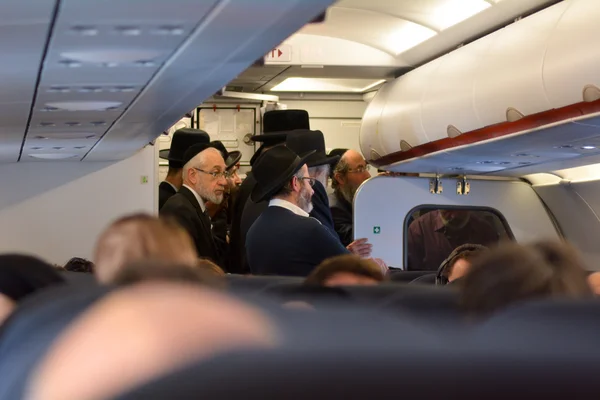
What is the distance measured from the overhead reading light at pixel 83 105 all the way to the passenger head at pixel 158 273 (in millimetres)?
2616

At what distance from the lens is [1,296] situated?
1256 millimetres

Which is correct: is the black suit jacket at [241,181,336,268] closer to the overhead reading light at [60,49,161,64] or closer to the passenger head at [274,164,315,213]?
the passenger head at [274,164,315,213]

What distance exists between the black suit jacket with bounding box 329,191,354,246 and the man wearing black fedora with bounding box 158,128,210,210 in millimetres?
1174

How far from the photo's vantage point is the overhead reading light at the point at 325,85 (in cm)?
810

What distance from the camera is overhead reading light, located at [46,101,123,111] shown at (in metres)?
3.22

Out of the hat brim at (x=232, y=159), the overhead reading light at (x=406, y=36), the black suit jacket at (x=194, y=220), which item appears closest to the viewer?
the black suit jacket at (x=194, y=220)

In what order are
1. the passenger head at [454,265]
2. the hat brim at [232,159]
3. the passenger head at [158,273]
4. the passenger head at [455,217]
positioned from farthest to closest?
the passenger head at [455,217]
the hat brim at [232,159]
the passenger head at [454,265]
the passenger head at [158,273]

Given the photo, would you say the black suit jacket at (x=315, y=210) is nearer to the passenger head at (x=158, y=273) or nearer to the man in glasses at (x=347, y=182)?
the man in glasses at (x=347, y=182)

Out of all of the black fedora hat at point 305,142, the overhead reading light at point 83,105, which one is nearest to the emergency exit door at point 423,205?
the black fedora hat at point 305,142

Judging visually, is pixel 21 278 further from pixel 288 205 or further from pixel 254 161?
pixel 254 161

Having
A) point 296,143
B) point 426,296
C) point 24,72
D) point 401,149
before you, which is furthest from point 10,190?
point 426,296

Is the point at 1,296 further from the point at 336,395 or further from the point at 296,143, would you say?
the point at 296,143

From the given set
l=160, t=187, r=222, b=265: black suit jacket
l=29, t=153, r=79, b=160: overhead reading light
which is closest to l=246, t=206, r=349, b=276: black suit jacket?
l=160, t=187, r=222, b=265: black suit jacket

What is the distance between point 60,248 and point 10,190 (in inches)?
19.4
